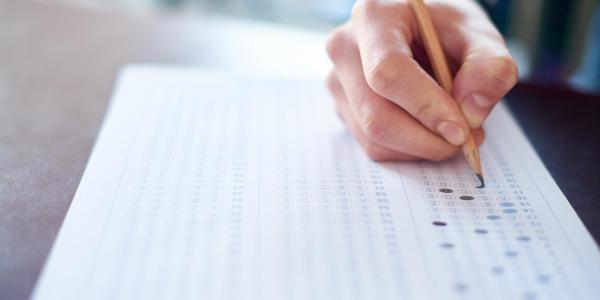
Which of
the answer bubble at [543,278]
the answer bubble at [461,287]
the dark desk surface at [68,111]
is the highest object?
the answer bubble at [543,278]

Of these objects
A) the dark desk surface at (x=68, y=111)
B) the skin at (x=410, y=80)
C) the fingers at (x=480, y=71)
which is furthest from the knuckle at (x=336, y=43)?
the dark desk surface at (x=68, y=111)

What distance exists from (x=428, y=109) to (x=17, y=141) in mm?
428

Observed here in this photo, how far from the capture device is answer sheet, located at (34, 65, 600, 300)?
1.44 ft

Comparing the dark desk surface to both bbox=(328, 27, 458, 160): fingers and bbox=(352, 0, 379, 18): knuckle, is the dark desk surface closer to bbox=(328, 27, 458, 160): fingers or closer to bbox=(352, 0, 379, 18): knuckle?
bbox=(328, 27, 458, 160): fingers

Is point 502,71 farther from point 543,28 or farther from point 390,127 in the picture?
point 543,28

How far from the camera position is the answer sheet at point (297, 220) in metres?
0.44

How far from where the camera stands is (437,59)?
60cm

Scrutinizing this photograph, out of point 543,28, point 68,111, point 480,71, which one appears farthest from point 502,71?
point 543,28

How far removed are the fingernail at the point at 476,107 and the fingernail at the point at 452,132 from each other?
0.9 inches

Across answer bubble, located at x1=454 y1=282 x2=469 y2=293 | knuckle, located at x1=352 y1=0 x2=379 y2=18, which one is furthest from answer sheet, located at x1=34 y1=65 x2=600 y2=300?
knuckle, located at x1=352 y1=0 x2=379 y2=18

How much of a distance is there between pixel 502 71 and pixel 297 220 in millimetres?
235

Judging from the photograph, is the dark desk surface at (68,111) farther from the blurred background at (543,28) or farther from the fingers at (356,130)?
the blurred background at (543,28)

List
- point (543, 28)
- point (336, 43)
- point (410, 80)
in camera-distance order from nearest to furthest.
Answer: point (410, 80), point (336, 43), point (543, 28)

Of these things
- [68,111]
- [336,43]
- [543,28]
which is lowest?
[543,28]
